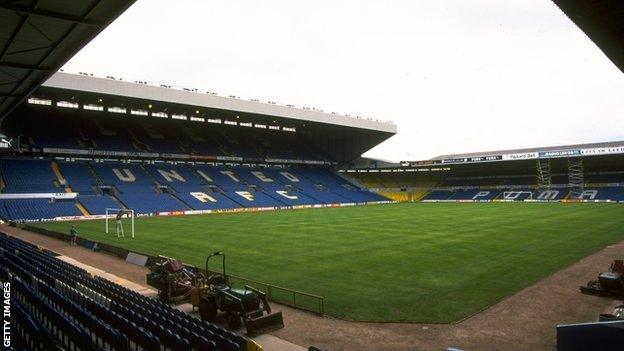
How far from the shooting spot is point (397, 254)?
23172mm

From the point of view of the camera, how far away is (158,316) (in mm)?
9359

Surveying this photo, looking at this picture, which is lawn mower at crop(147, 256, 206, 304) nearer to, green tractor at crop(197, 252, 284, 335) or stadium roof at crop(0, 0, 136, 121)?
green tractor at crop(197, 252, 284, 335)

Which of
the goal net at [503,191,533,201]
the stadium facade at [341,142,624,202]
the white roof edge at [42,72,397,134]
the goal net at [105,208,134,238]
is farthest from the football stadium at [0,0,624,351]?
the goal net at [503,191,533,201]

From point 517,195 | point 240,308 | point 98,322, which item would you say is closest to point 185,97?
point 240,308

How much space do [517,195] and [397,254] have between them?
62681 millimetres

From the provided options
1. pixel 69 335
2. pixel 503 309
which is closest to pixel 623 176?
pixel 503 309

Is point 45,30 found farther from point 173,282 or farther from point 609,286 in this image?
point 609,286

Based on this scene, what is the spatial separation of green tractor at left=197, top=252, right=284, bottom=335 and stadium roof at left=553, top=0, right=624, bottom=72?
10247 millimetres

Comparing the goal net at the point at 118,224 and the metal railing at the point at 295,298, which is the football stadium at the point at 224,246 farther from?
the goal net at the point at 118,224

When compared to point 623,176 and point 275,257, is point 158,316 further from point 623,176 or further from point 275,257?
point 623,176

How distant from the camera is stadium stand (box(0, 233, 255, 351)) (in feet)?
23.5

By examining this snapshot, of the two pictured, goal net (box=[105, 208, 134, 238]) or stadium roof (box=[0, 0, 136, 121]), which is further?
goal net (box=[105, 208, 134, 238])

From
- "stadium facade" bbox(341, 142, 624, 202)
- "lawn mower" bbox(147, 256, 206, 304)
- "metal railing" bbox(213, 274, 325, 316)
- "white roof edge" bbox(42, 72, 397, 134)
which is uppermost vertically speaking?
"white roof edge" bbox(42, 72, 397, 134)

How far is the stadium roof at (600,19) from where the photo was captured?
29.7 ft
